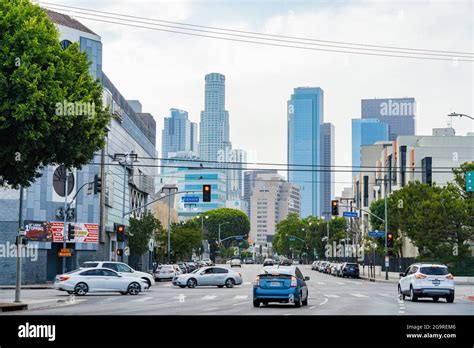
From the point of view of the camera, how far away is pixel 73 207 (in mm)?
63531

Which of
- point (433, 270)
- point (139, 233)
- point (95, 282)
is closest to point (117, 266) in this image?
point (95, 282)

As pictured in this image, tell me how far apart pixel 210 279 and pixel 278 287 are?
2362 centimetres

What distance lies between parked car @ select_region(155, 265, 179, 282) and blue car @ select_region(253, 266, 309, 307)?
37963 millimetres

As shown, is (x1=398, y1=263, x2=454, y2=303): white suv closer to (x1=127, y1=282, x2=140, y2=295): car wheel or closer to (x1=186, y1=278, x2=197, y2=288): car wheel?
(x1=127, y1=282, x2=140, y2=295): car wheel

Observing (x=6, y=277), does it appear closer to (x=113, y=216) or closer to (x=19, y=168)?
(x=113, y=216)

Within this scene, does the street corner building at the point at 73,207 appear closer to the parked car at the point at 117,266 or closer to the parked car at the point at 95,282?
the parked car at the point at 117,266

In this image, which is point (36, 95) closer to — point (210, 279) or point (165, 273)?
point (210, 279)

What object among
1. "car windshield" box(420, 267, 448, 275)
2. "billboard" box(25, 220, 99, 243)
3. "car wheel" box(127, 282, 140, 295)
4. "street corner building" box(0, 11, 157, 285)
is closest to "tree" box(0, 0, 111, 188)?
"car wheel" box(127, 282, 140, 295)

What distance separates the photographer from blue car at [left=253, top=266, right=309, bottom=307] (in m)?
27.8

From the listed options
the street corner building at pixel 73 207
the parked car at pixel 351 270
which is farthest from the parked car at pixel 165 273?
the parked car at pixel 351 270

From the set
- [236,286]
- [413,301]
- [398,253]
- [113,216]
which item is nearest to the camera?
[413,301]

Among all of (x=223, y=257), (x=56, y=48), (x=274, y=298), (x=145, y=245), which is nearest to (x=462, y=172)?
(x=145, y=245)
